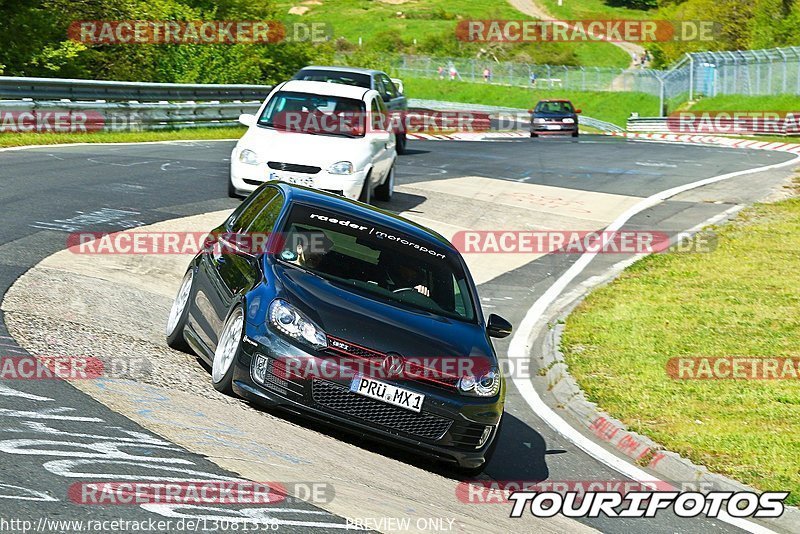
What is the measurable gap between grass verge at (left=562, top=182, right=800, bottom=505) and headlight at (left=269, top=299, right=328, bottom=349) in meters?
3.19

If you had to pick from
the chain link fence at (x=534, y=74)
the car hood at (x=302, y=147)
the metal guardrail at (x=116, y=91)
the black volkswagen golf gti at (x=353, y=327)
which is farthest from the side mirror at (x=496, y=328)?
the chain link fence at (x=534, y=74)

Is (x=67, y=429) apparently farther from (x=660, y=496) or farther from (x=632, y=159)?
(x=632, y=159)

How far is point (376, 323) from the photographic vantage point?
25.6ft

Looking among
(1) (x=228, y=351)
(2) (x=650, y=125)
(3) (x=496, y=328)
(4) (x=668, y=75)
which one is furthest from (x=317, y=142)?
(4) (x=668, y=75)

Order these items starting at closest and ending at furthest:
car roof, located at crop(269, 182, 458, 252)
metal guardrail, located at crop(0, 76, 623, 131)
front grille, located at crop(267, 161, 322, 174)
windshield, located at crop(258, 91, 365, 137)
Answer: car roof, located at crop(269, 182, 458, 252), front grille, located at crop(267, 161, 322, 174), windshield, located at crop(258, 91, 365, 137), metal guardrail, located at crop(0, 76, 623, 131)

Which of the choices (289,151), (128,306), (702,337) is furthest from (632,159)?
(128,306)

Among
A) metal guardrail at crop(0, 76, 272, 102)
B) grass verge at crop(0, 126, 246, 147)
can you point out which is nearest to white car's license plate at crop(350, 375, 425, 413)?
grass verge at crop(0, 126, 246, 147)

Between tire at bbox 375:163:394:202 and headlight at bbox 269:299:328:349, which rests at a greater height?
headlight at bbox 269:299:328:349

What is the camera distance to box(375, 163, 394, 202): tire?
1950 centimetres

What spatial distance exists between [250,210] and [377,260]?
155cm

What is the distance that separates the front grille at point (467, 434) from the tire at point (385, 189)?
11990 mm

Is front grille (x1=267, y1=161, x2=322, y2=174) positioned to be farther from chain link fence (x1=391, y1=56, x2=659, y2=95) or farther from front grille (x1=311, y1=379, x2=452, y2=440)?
chain link fence (x1=391, y1=56, x2=659, y2=95)

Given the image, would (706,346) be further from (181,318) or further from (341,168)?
(341,168)

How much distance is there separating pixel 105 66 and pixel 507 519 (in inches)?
1408
